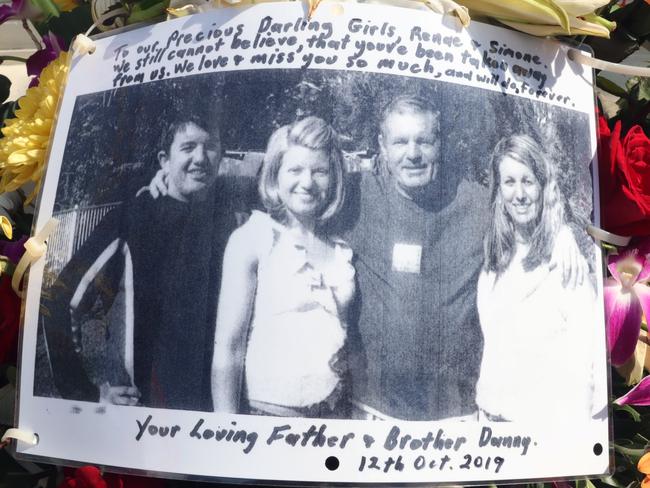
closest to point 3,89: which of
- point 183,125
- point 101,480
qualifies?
point 183,125

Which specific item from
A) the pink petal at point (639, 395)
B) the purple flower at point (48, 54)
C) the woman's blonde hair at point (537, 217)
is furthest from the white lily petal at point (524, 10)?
the purple flower at point (48, 54)

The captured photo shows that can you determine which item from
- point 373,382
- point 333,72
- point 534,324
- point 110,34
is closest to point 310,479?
point 373,382

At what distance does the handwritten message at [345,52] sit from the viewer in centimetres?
65

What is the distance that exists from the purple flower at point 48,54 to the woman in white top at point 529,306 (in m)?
0.63

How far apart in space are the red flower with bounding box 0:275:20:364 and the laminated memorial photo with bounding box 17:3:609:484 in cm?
9

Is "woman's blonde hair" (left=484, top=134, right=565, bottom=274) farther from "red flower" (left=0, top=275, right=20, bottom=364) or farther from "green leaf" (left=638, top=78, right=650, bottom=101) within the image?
"red flower" (left=0, top=275, right=20, bottom=364)

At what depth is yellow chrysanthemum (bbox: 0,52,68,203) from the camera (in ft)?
2.61

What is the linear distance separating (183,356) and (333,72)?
0.27 meters

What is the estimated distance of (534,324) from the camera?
0.63 meters

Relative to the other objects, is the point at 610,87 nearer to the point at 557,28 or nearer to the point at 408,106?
the point at 557,28

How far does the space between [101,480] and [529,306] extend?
0.39 m

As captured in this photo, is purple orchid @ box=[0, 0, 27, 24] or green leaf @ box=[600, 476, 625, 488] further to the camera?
purple orchid @ box=[0, 0, 27, 24]

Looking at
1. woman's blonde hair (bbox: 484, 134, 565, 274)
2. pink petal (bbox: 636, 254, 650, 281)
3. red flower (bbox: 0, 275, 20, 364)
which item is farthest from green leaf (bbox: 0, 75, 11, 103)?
pink petal (bbox: 636, 254, 650, 281)

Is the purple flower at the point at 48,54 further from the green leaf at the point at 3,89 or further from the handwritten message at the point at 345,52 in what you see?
the handwritten message at the point at 345,52
